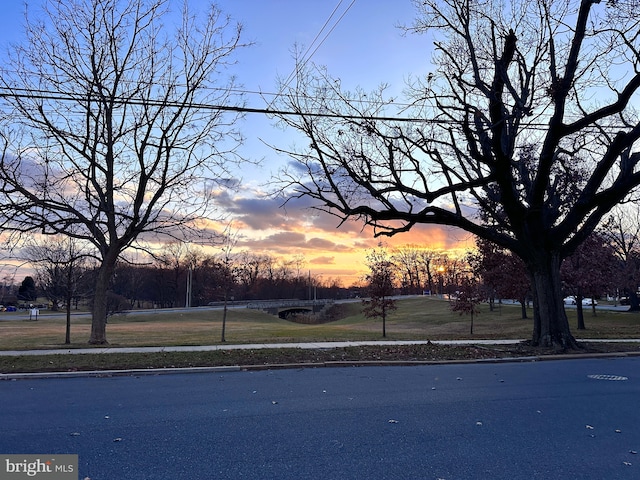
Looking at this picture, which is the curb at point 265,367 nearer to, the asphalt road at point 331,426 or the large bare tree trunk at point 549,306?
the asphalt road at point 331,426

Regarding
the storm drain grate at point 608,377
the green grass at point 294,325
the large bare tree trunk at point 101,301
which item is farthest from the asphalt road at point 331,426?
the green grass at point 294,325

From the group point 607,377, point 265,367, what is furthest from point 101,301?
point 607,377

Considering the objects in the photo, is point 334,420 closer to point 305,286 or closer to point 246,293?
point 246,293

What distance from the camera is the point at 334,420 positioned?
618cm

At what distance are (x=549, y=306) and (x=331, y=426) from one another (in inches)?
455

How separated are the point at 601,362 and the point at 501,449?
31.4ft

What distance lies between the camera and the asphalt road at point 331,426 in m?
4.53

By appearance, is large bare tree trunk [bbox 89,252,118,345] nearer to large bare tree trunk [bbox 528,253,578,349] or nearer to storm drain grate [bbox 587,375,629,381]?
large bare tree trunk [bbox 528,253,578,349]

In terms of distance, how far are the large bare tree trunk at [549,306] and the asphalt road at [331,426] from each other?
17.1ft

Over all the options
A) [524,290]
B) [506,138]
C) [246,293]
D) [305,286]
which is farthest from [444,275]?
[506,138]

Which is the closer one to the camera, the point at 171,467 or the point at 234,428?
the point at 171,467

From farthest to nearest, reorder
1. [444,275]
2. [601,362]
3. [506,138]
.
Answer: [444,275] → [506,138] → [601,362]

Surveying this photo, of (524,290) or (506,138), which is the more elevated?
(506,138)

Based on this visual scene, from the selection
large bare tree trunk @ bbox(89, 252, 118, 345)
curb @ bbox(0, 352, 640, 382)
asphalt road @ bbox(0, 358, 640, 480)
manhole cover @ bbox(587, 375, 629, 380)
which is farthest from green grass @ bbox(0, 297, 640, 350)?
asphalt road @ bbox(0, 358, 640, 480)
